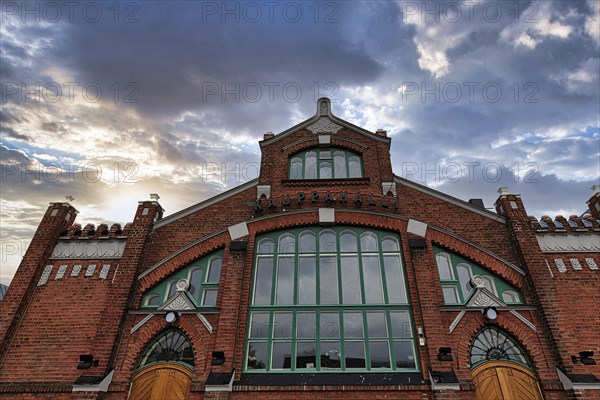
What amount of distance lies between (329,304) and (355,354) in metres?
1.46

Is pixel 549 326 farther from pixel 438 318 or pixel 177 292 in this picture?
pixel 177 292

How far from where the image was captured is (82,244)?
36.1ft

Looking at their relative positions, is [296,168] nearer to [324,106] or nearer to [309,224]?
[309,224]

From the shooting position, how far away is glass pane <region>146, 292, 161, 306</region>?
10.2 m

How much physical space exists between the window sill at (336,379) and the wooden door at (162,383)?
152 centimetres

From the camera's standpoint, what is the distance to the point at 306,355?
9016mm

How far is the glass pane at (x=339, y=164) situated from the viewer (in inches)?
496

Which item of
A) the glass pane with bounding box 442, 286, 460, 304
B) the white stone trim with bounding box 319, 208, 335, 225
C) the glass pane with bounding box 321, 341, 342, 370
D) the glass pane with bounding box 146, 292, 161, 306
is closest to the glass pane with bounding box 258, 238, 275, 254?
the white stone trim with bounding box 319, 208, 335, 225

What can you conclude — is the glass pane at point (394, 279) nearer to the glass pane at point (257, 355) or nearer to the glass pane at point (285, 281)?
the glass pane at point (285, 281)

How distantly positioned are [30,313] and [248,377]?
694cm

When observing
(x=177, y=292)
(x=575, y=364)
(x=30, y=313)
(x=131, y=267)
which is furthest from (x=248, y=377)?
(x=575, y=364)

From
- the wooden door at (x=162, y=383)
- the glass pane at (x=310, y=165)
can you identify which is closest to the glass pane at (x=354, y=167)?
the glass pane at (x=310, y=165)

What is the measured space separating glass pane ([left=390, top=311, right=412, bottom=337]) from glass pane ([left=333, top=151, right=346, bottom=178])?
5.26 m

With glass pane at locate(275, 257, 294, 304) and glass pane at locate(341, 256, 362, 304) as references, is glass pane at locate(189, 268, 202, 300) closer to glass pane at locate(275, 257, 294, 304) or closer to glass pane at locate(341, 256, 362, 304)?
glass pane at locate(275, 257, 294, 304)
